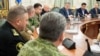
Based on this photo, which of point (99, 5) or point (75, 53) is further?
point (99, 5)

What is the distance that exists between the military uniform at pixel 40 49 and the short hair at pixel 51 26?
1.5 inches

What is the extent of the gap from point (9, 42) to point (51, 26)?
0.82 metres

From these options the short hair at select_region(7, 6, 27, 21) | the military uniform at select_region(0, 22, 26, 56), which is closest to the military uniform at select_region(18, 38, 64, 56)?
the military uniform at select_region(0, 22, 26, 56)

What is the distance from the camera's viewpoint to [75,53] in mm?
2494

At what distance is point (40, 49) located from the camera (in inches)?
58.3

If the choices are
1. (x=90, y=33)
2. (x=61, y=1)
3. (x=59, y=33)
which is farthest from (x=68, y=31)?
(x=61, y=1)

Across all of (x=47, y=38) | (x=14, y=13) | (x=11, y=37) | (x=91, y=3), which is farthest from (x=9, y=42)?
(x=91, y=3)

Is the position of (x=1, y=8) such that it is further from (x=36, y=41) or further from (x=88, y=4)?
(x=36, y=41)

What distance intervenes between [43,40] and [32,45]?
0.08 m

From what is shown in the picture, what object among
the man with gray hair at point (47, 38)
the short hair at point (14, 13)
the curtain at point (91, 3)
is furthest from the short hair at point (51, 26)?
the curtain at point (91, 3)

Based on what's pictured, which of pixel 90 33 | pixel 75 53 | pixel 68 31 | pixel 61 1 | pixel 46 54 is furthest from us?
pixel 61 1

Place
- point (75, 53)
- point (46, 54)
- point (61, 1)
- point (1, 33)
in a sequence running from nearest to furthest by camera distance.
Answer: point (46, 54), point (1, 33), point (75, 53), point (61, 1)

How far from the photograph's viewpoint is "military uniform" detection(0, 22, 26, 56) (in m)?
2.20

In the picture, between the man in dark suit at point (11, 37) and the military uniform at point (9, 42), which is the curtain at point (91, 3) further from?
the military uniform at point (9, 42)
